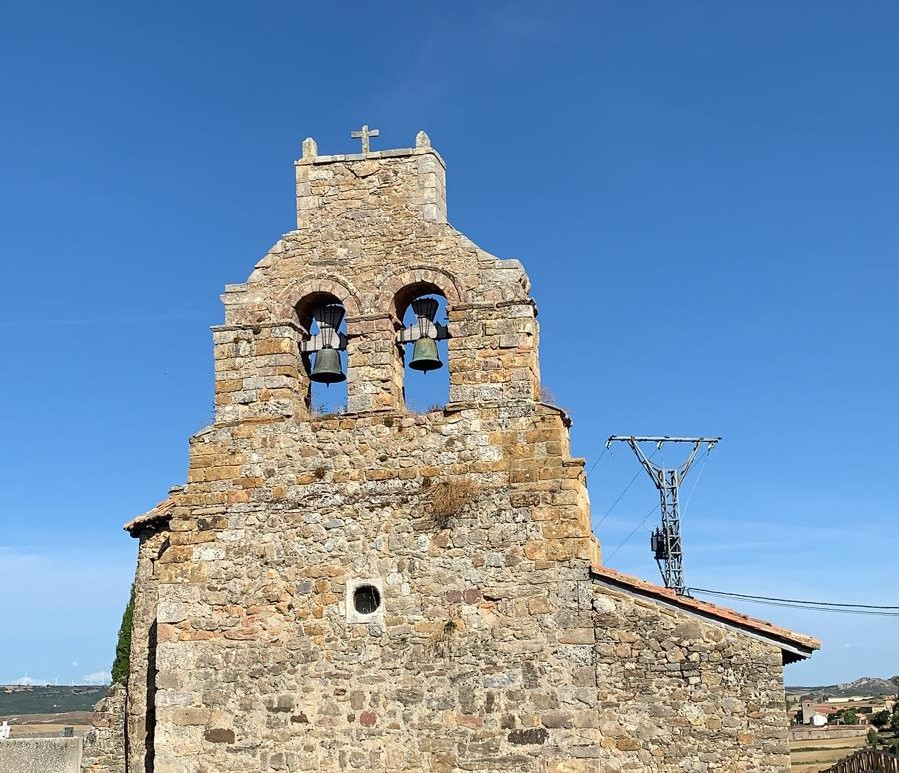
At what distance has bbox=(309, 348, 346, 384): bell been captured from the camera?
1263 centimetres

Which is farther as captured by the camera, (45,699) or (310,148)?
(45,699)

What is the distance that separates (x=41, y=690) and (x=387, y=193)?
78.2 meters

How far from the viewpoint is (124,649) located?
1725 cm

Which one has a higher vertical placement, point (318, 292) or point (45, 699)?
point (318, 292)

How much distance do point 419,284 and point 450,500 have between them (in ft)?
7.73

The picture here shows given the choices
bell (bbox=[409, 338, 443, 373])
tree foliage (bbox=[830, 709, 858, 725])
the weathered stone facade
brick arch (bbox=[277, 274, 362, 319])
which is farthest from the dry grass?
tree foliage (bbox=[830, 709, 858, 725])

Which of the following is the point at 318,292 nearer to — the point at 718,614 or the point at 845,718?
the point at 718,614

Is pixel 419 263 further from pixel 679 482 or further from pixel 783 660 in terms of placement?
pixel 679 482

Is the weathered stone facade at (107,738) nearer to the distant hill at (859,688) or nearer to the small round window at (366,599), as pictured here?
the small round window at (366,599)

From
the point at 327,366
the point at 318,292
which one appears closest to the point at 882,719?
the point at 327,366

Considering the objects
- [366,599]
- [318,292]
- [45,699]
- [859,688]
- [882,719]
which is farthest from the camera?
[859,688]

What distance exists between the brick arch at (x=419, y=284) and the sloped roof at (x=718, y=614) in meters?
3.20

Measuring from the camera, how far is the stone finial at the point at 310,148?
42.5 ft

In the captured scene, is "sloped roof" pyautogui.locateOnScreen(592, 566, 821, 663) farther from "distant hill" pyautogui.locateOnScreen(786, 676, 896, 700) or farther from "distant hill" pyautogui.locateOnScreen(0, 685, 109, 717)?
"distant hill" pyautogui.locateOnScreen(786, 676, 896, 700)
